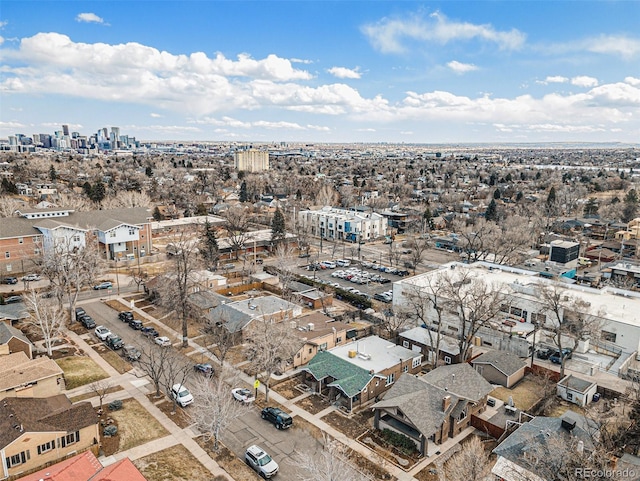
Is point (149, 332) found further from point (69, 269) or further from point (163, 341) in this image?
point (69, 269)

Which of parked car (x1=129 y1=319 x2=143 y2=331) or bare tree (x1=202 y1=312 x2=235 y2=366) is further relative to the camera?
parked car (x1=129 y1=319 x2=143 y2=331)

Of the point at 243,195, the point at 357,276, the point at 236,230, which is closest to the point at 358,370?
the point at 357,276

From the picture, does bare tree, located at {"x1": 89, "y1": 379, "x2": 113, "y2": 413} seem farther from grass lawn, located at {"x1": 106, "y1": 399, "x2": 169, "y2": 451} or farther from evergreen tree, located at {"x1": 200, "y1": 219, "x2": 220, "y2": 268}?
evergreen tree, located at {"x1": 200, "y1": 219, "x2": 220, "y2": 268}

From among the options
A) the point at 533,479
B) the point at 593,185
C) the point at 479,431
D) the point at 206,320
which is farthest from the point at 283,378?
the point at 593,185

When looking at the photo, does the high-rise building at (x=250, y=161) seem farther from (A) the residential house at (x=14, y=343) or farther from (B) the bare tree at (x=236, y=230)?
(A) the residential house at (x=14, y=343)

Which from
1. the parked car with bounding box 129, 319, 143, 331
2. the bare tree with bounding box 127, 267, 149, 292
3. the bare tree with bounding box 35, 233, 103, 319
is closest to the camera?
the parked car with bounding box 129, 319, 143, 331

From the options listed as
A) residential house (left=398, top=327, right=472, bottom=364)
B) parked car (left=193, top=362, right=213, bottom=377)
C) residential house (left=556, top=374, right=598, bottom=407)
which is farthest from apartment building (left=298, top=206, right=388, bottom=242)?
residential house (left=556, top=374, right=598, bottom=407)

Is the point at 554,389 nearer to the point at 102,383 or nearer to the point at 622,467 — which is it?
the point at 622,467
